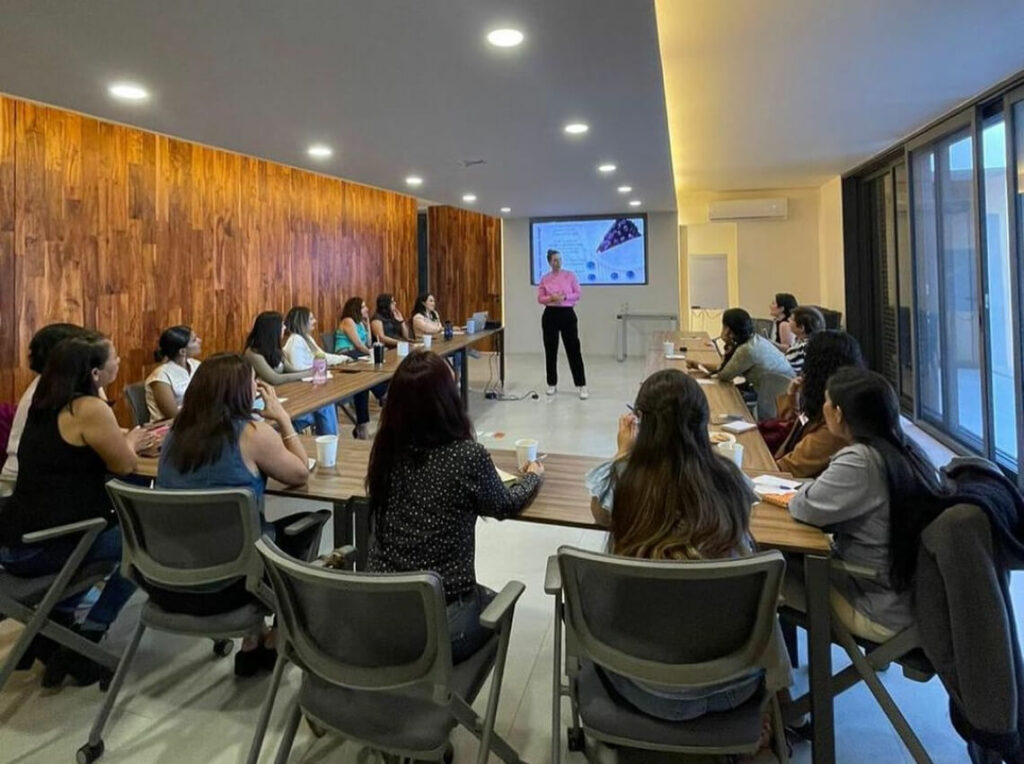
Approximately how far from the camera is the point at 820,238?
9.09 metres

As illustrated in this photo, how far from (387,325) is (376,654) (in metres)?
5.44

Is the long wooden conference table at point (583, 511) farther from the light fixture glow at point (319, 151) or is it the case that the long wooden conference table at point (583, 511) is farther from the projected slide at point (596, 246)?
the projected slide at point (596, 246)

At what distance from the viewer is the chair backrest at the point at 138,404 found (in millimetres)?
3478

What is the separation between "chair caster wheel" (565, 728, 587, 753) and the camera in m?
1.89

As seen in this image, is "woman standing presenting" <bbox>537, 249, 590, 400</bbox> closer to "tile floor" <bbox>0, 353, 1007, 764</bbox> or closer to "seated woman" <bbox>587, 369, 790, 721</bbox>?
"tile floor" <bbox>0, 353, 1007, 764</bbox>

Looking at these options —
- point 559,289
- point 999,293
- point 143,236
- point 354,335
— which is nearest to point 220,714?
point 143,236

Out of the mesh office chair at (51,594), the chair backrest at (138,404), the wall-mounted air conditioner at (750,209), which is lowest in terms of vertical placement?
the mesh office chair at (51,594)

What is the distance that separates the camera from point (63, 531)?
6.34 ft

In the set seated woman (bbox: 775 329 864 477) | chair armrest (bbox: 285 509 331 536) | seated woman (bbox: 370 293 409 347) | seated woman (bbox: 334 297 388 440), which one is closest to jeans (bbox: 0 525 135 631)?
chair armrest (bbox: 285 509 331 536)

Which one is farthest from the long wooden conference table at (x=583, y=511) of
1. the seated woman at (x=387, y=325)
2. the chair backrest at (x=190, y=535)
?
the seated woman at (x=387, y=325)

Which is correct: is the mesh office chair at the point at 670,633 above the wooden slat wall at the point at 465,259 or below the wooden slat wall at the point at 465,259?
below

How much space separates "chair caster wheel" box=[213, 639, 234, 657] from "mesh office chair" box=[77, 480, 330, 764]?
1.51 feet

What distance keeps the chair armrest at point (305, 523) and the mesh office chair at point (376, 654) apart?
582 millimetres

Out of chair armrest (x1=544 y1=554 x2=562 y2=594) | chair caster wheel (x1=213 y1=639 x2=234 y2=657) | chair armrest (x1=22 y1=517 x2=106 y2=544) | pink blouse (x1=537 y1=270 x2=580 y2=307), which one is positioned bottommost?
chair caster wheel (x1=213 y1=639 x2=234 y2=657)
